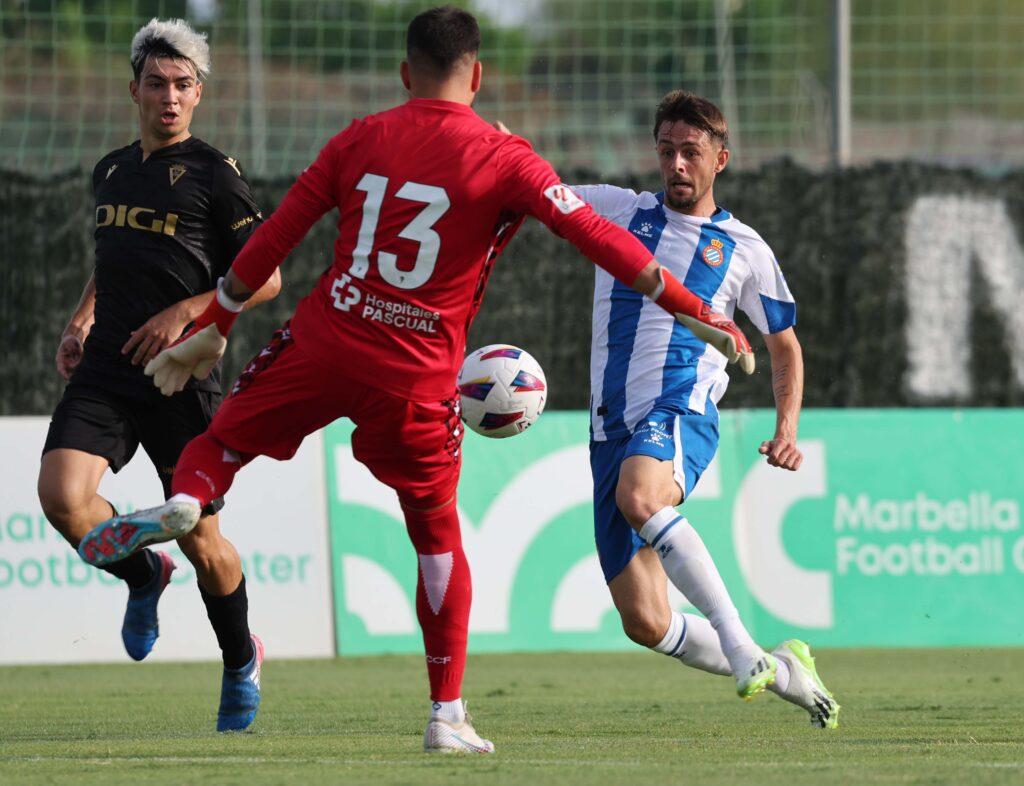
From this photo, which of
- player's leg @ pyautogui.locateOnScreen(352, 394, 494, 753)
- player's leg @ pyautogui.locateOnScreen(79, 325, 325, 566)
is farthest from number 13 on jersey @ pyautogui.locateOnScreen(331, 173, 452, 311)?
player's leg @ pyautogui.locateOnScreen(352, 394, 494, 753)

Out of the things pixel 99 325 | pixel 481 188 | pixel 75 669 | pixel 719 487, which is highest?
pixel 481 188

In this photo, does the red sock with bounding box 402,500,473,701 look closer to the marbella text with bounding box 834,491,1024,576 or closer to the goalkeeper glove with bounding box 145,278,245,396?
the goalkeeper glove with bounding box 145,278,245,396

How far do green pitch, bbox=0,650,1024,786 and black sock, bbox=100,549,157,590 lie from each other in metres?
0.58

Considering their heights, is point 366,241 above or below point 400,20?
below

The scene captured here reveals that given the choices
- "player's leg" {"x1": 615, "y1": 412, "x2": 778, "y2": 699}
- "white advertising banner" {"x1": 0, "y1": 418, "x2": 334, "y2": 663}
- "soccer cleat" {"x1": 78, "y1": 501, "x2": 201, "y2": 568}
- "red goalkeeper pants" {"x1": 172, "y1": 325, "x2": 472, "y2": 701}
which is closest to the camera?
"soccer cleat" {"x1": 78, "y1": 501, "x2": 201, "y2": 568}

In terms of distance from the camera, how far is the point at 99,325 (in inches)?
260

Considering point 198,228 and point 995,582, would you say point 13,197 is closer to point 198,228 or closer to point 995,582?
point 198,228

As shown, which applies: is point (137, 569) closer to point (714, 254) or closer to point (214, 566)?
point (214, 566)

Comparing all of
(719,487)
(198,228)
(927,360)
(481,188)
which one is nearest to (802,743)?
(481,188)

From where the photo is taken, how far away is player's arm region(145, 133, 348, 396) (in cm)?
533

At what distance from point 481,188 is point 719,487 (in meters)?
5.90

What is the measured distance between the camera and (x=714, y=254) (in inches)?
271

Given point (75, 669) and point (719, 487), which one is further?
point (719, 487)

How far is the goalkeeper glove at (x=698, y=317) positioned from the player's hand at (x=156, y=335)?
1.98 meters
